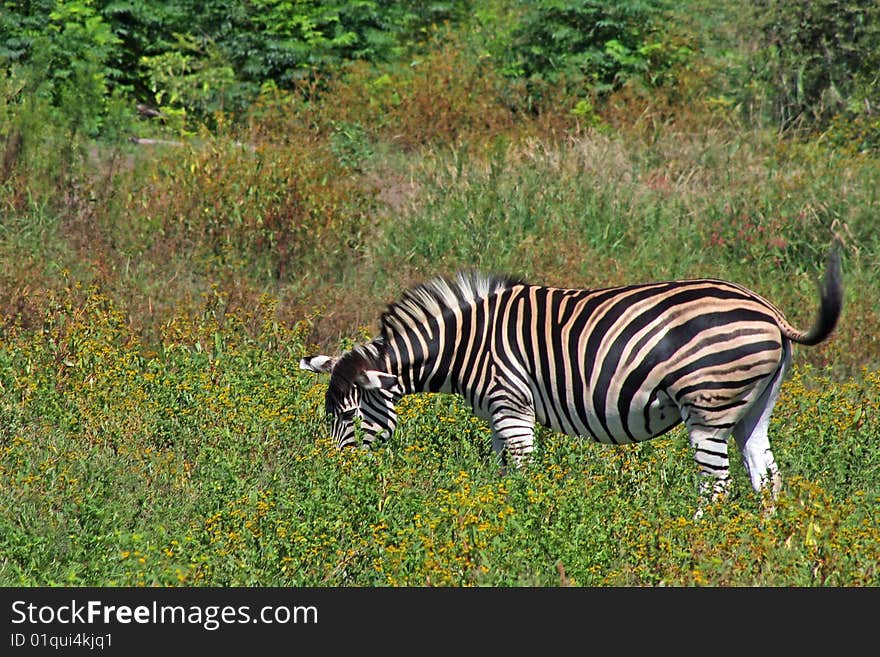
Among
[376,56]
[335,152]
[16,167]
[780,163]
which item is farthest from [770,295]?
[376,56]

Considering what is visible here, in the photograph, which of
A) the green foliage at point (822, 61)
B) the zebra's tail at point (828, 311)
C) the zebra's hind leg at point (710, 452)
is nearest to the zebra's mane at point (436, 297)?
the zebra's hind leg at point (710, 452)

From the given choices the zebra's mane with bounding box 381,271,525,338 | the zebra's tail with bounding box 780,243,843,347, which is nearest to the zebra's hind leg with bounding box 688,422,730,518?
the zebra's tail with bounding box 780,243,843,347

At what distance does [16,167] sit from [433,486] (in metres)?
7.63

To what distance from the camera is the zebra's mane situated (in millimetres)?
7949

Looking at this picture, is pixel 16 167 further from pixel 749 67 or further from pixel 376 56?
pixel 749 67

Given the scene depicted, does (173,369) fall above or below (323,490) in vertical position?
below

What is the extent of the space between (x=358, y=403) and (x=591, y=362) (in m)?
1.54

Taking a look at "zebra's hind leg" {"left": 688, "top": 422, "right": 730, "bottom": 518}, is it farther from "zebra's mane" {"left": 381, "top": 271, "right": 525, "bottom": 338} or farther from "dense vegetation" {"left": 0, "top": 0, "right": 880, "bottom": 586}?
"zebra's mane" {"left": 381, "top": 271, "right": 525, "bottom": 338}

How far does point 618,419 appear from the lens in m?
7.43

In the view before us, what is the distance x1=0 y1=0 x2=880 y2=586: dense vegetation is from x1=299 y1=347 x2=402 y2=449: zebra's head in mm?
175

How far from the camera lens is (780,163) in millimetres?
15641

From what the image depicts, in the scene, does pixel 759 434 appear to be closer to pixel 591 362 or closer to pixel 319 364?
pixel 591 362

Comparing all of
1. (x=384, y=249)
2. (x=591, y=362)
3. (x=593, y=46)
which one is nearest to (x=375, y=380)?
(x=591, y=362)

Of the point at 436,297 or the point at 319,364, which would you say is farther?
the point at 319,364
